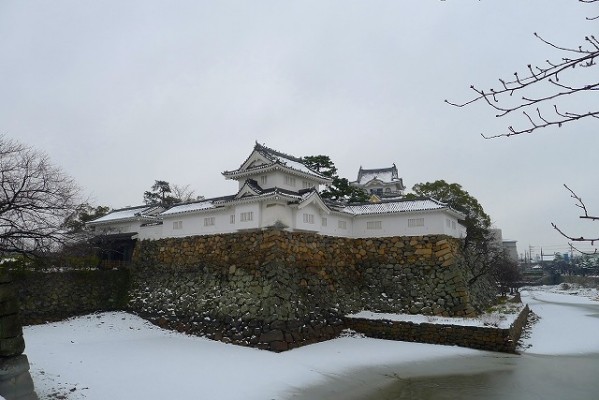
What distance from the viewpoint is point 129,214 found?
850 inches

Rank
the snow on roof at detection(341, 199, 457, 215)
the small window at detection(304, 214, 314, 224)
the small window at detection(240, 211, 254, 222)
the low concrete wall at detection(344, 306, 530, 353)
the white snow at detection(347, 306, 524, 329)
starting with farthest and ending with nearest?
the snow on roof at detection(341, 199, 457, 215) → the small window at detection(304, 214, 314, 224) → the small window at detection(240, 211, 254, 222) → the white snow at detection(347, 306, 524, 329) → the low concrete wall at detection(344, 306, 530, 353)

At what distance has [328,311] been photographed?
1470 centimetres

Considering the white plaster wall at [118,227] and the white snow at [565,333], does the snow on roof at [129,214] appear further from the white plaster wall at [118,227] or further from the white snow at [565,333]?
the white snow at [565,333]

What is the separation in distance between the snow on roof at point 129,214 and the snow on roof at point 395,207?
33.5 feet

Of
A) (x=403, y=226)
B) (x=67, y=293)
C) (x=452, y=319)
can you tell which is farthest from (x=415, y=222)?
(x=67, y=293)

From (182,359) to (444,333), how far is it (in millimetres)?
8555

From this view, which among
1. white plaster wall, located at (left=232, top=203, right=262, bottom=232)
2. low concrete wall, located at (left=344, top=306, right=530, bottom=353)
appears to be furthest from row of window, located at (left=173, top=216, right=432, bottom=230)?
low concrete wall, located at (left=344, top=306, right=530, bottom=353)

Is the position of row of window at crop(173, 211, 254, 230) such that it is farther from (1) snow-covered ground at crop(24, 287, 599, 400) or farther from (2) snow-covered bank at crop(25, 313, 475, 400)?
(2) snow-covered bank at crop(25, 313, 475, 400)

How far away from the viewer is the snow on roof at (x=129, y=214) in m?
20.3

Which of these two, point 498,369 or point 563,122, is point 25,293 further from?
point 563,122

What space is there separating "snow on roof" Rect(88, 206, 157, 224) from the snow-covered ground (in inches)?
219

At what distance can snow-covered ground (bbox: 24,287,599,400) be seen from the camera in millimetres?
8461

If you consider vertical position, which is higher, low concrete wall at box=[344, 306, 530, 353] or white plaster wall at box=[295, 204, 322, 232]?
white plaster wall at box=[295, 204, 322, 232]

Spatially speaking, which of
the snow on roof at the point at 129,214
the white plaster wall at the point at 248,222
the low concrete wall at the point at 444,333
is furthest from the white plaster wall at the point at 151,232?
the low concrete wall at the point at 444,333
